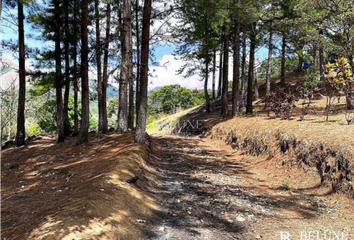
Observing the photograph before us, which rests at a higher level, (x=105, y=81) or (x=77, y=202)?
(x=105, y=81)

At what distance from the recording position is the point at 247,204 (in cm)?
452

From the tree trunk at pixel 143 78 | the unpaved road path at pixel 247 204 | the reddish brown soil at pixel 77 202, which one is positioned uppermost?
the tree trunk at pixel 143 78

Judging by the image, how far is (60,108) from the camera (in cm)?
1108

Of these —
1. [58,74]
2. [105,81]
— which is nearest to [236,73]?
[105,81]

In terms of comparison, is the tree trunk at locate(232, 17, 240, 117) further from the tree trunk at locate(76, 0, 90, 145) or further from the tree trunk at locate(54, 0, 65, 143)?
the tree trunk at locate(54, 0, 65, 143)

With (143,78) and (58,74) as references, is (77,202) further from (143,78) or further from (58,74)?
(58,74)

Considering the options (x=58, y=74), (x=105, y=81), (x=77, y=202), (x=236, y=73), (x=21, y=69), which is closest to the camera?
(x=77, y=202)

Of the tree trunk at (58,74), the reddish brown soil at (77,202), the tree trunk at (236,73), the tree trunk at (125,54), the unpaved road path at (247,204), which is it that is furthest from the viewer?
the tree trunk at (236,73)

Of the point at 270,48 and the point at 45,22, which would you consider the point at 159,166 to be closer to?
the point at 45,22

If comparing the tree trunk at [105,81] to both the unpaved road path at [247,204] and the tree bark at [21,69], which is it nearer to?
the tree bark at [21,69]

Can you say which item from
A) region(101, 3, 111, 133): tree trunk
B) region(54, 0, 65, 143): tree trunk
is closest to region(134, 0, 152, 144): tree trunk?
region(54, 0, 65, 143): tree trunk

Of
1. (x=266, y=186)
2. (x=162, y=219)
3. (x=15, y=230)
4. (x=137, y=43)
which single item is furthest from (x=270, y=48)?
(x=15, y=230)

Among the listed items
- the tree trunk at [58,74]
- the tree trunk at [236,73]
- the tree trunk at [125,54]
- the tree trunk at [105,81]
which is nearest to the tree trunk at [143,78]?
the tree trunk at [125,54]

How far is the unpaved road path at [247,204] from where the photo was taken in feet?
11.3
